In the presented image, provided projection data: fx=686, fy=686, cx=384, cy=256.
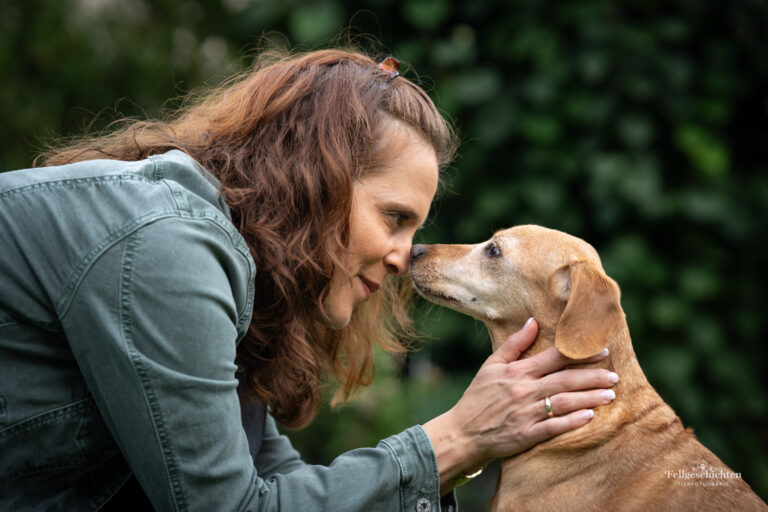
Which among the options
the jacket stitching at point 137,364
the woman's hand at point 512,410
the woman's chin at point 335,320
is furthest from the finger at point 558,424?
the jacket stitching at point 137,364

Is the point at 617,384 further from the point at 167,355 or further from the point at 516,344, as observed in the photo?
the point at 167,355

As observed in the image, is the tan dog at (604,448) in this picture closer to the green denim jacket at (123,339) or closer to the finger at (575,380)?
the finger at (575,380)

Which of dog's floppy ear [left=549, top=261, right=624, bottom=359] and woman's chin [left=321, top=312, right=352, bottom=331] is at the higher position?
dog's floppy ear [left=549, top=261, right=624, bottom=359]

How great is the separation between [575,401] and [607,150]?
2.60 metres

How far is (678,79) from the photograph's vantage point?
4145 millimetres

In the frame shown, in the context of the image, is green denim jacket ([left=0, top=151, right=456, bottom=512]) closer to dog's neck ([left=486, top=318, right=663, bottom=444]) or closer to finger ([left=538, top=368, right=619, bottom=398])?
finger ([left=538, top=368, right=619, bottom=398])

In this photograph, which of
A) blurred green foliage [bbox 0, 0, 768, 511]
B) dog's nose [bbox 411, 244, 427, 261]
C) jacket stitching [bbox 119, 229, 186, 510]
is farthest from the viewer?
blurred green foliage [bbox 0, 0, 768, 511]

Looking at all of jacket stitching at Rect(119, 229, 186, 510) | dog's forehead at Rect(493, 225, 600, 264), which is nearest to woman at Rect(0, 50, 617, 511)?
jacket stitching at Rect(119, 229, 186, 510)

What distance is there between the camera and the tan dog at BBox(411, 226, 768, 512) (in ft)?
6.81

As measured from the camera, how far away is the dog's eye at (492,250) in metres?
2.68

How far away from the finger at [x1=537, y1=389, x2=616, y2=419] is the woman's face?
70cm

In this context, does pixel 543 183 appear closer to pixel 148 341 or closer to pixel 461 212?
pixel 461 212

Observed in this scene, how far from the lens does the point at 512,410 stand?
2.09 m

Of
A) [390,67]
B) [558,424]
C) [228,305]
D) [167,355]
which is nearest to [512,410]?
[558,424]
